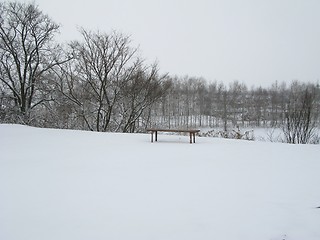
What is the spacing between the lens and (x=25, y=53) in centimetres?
1658

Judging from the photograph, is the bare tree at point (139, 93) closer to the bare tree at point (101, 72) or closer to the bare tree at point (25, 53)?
the bare tree at point (101, 72)

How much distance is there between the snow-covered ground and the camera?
2361mm

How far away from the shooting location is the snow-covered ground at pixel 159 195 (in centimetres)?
236

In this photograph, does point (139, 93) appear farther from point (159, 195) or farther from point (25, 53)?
point (159, 195)

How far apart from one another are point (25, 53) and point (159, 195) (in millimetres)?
17630

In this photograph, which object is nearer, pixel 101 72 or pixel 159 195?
pixel 159 195

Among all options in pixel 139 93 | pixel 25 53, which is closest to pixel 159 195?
pixel 139 93

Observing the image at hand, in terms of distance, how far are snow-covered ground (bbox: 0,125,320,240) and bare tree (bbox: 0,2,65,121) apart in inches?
497

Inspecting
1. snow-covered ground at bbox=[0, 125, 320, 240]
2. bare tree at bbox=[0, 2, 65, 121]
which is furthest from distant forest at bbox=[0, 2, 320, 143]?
snow-covered ground at bbox=[0, 125, 320, 240]

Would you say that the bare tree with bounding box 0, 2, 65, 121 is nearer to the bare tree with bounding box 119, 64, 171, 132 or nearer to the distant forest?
the distant forest

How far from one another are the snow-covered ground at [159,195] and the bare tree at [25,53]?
497 inches

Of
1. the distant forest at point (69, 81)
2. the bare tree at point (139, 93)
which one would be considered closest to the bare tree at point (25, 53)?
the distant forest at point (69, 81)

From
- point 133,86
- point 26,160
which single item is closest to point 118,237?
point 26,160

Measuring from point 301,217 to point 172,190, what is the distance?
5.52 feet
